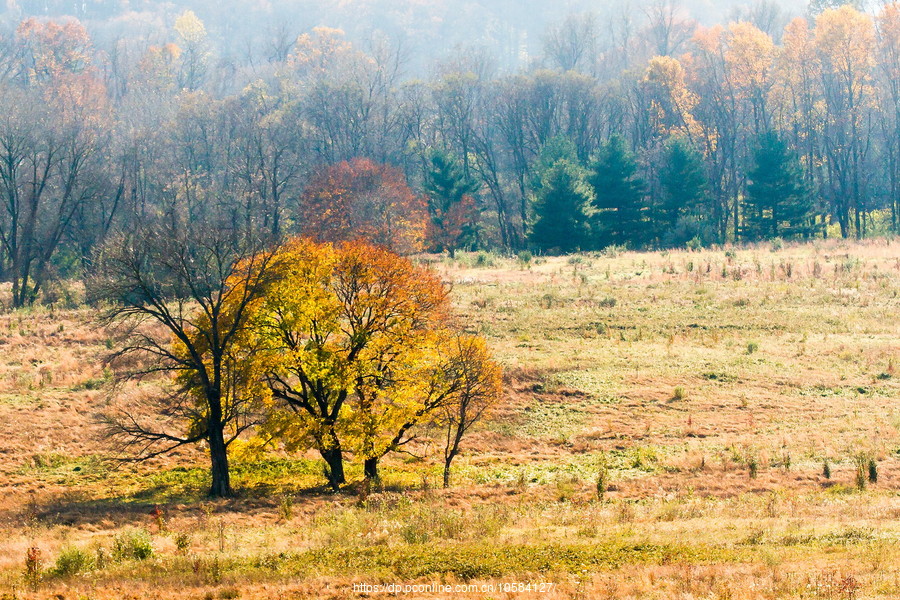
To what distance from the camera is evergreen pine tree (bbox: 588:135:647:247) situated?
79.7 meters

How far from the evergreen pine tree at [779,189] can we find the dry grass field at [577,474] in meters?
21.0

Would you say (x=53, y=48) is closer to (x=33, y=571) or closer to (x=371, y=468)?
(x=371, y=468)

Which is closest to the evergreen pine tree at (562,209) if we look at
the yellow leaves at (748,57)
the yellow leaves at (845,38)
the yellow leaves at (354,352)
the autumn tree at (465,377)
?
the yellow leaves at (748,57)

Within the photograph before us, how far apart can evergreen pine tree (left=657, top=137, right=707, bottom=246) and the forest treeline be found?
0.18 m

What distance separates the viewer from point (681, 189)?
8050cm

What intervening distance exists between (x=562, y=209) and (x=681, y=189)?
13.3m

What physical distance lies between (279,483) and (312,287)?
20.7ft

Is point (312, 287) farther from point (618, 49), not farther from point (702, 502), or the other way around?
point (618, 49)

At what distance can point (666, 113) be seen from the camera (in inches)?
3698

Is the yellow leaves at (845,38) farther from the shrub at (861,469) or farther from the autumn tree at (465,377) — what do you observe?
the autumn tree at (465,377)

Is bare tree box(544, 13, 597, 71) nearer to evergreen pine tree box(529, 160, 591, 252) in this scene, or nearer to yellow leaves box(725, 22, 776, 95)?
yellow leaves box(725, 22, 776, 95)

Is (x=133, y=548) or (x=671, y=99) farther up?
(x=671, y=99)

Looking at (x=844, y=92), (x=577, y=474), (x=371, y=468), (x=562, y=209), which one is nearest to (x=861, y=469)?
(x=577, y=474)

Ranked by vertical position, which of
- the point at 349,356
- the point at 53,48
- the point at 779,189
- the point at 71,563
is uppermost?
the point at 53,48
